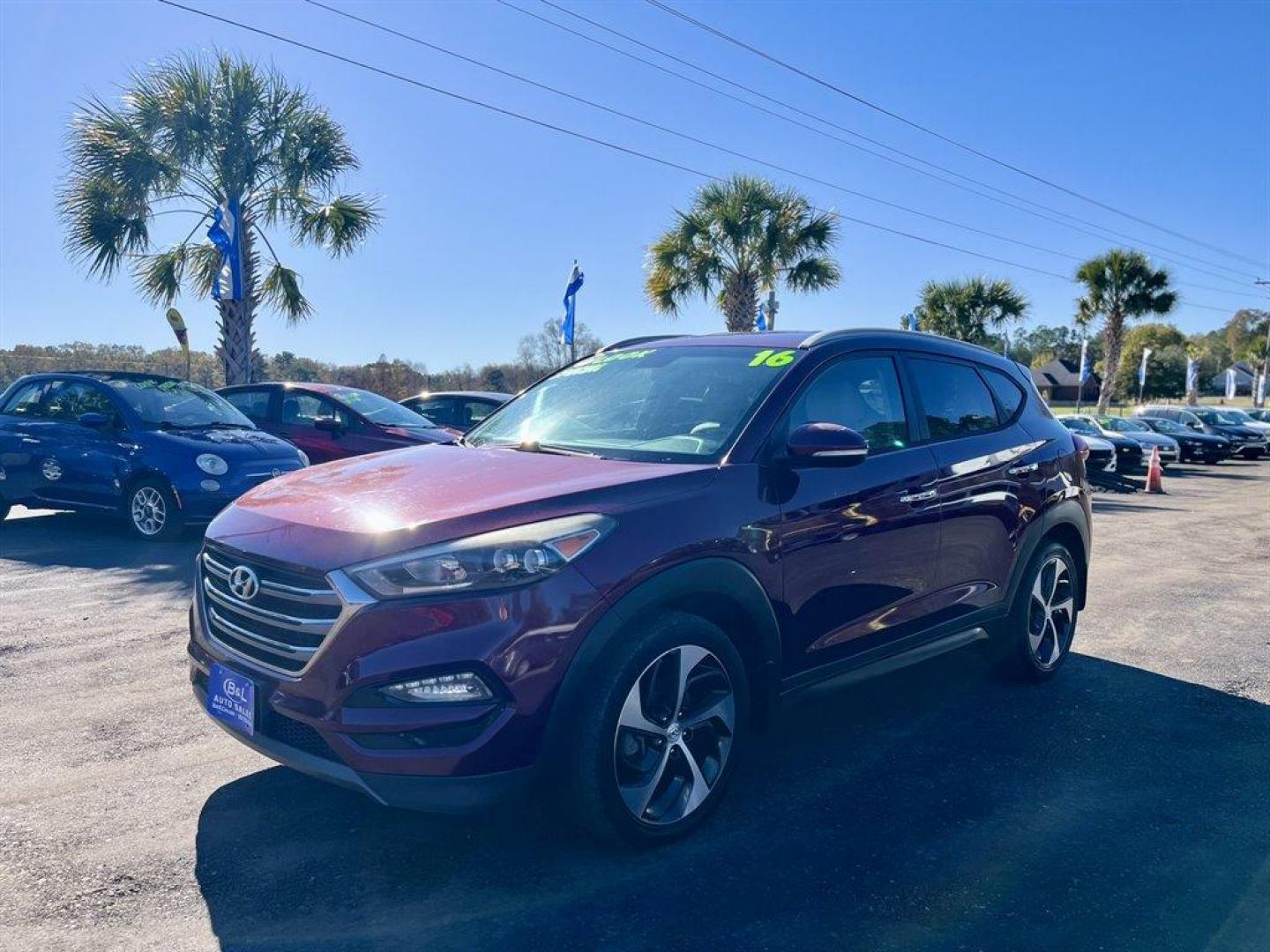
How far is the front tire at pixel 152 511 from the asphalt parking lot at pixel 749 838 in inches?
132

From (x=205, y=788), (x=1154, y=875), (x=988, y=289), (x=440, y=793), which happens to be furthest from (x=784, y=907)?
(x=988, y=289)

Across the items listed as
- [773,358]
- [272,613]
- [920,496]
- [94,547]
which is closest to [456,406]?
[94,547]

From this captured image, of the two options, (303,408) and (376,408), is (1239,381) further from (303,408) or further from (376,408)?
(303,408)

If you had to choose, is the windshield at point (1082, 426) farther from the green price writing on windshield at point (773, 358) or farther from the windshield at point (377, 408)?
the green price writing on windshield at point (773, 358)

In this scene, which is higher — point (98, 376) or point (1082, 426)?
point (98, 376)

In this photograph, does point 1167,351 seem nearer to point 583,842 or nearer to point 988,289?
point 988,289

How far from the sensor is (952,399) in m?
4.78

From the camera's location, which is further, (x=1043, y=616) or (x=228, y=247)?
(x=228, y=247)

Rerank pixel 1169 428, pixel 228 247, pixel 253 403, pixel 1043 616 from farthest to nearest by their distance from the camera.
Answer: pixel 1169 428 → pixel 228 247 → pixel 253 403 → pixel 1043 616

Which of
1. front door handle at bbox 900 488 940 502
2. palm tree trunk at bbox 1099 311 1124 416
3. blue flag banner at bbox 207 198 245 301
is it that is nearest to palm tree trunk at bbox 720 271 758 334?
blue flag banner at bbox 207 198 245 301

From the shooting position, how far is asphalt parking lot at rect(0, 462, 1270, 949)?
9.30 feet

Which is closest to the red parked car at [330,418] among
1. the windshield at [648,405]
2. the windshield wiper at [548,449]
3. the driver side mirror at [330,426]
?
the driver side mirror at [330,426]

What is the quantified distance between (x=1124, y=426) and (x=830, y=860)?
89.5 ft

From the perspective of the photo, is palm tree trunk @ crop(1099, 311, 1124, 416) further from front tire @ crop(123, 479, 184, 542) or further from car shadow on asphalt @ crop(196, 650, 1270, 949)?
car shadow on asphalt @ crop(196, 650, 1270, 949)
